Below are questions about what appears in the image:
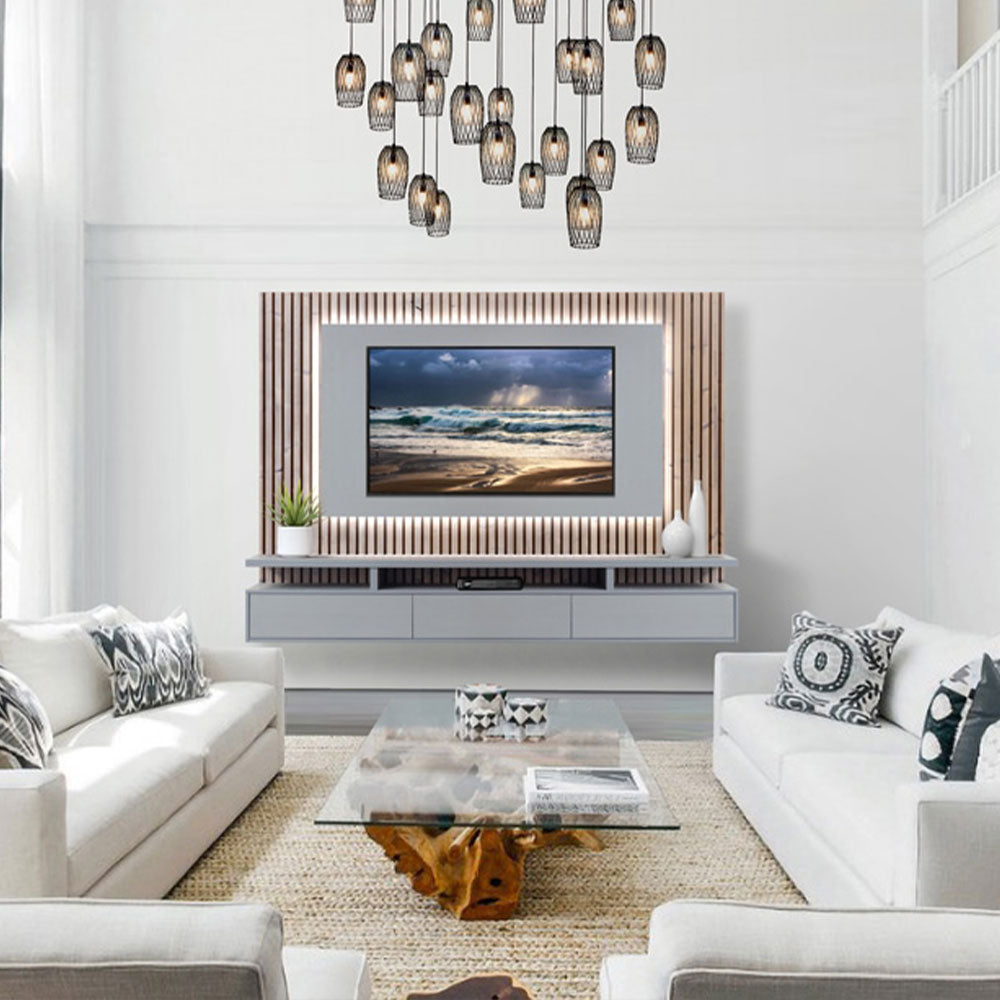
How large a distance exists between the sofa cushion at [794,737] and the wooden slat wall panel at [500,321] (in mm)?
2203

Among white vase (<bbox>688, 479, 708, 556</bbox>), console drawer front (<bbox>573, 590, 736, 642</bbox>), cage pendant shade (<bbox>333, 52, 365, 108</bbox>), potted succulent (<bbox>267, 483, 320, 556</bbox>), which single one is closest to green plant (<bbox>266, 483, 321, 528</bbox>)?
potted succulent (<bbox>267, 483, 320, 556</bbox>)

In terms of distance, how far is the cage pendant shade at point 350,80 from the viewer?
358 centimetres

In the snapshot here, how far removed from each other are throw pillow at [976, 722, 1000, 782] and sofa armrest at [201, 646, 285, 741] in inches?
103

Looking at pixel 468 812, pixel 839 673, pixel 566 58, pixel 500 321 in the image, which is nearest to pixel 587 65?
pixel 566 58

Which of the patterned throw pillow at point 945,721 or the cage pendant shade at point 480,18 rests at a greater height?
the cage pendant shade at point 480,18

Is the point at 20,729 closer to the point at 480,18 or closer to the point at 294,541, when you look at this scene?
the point at 480,18

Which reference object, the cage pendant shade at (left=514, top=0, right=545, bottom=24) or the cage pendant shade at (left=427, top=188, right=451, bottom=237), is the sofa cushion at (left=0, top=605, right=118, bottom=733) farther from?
the cage pendant shade at (left=514, top=0, right=545, bottom=24)

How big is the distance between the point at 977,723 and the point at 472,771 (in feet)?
4.35

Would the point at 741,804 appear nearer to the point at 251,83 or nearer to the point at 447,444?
the point at 447,444

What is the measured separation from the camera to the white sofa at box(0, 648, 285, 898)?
2.30 m

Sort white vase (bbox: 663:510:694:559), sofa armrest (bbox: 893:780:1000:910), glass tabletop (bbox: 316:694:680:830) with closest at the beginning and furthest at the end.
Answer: sofa armrest (bbox: 893:780:1000:910) → glass tabletop (bbox: 316:694:680:830) → white vase (bbox: 663:510:694:559)

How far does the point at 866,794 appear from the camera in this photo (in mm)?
2777

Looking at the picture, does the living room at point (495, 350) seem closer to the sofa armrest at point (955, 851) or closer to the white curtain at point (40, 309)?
the white curtain at point (40, 309)

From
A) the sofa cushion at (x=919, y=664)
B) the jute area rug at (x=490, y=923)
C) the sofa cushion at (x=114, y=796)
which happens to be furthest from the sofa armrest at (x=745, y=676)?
the sofa cushion at (x=114, y=796)
